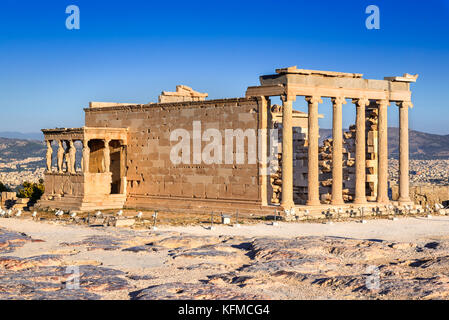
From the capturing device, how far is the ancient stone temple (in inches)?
1261

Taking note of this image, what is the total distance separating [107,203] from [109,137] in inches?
137

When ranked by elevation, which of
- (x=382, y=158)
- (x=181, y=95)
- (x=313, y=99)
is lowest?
(x=382, y=158)

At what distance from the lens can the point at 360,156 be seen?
33.8 metres

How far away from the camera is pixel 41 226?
2888 cm

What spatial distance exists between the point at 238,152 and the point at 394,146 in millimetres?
138356

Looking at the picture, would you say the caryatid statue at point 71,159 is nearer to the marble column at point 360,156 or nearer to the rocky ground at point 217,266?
the rocky ground at point 217,266

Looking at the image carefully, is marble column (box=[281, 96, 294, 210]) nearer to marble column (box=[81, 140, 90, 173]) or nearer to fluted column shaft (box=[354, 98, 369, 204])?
fluted column shaft (box=[354, 98, 369, 204])

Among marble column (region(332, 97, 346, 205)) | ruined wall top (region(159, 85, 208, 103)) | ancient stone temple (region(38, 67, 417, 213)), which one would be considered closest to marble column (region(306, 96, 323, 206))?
ancient stone temple (region(38, 67, 417, 213))

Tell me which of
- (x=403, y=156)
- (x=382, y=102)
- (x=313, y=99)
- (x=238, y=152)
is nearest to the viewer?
(x=313, y=99)

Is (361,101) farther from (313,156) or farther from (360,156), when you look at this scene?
(313,156)

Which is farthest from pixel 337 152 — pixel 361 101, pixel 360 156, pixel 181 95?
pixel 181 95

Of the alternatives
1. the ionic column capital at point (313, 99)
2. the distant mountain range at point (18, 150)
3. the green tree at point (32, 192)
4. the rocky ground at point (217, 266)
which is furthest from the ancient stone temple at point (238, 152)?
the distant mountain range at point (18, 150)
